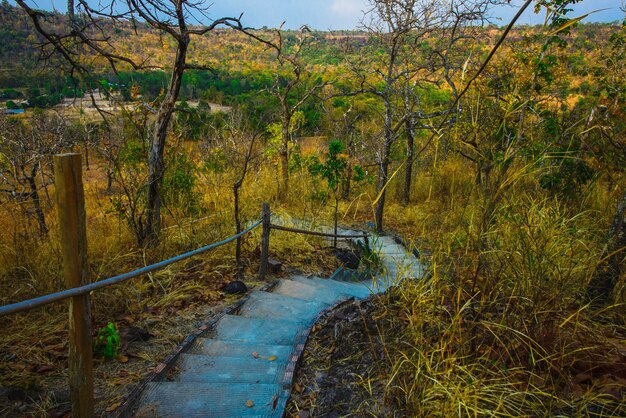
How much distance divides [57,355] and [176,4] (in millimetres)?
3256

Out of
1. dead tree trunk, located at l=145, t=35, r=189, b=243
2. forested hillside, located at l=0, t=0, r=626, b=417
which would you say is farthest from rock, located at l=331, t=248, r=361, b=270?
dead tree trunk, located at l=145, t=35, r=189, b=243

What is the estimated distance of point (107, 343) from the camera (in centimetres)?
267

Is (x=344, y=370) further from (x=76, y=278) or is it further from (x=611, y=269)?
(x=611, y=269)

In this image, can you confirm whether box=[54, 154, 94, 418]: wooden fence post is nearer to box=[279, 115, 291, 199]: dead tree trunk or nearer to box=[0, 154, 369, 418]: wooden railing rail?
box=[0, 154, 369, 418]: wooden railing rail

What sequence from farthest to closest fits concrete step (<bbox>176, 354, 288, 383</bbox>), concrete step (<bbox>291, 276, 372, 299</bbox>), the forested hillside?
concrete step (<bbox>291, 276, 372, 299</bbox>) → concrete step (<bbox>176, 354, 288, 383</bbox>) → the forested hillside

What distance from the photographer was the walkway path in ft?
6.74

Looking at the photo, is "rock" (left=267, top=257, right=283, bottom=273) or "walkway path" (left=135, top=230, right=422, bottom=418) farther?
"rock" (left=267, top=257, right=283, bottom=273)

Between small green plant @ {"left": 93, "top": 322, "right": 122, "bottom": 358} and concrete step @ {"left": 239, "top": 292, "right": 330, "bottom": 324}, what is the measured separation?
103 cm

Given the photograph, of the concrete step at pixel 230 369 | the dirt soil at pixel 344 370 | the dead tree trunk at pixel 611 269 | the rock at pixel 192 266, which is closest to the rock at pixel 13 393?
the concrete step at pixel 230 369

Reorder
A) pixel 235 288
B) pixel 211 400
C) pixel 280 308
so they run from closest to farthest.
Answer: pixel 211 400, pixel 280 308, pixel 235 288

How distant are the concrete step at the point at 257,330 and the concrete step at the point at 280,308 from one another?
0.13 meters

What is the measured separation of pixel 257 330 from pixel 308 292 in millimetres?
1048

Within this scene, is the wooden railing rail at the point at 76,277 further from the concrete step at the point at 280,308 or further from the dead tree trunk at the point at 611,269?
the dead tree trunk at the point at 611,269

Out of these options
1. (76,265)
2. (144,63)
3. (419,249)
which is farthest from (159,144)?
(419,249)
